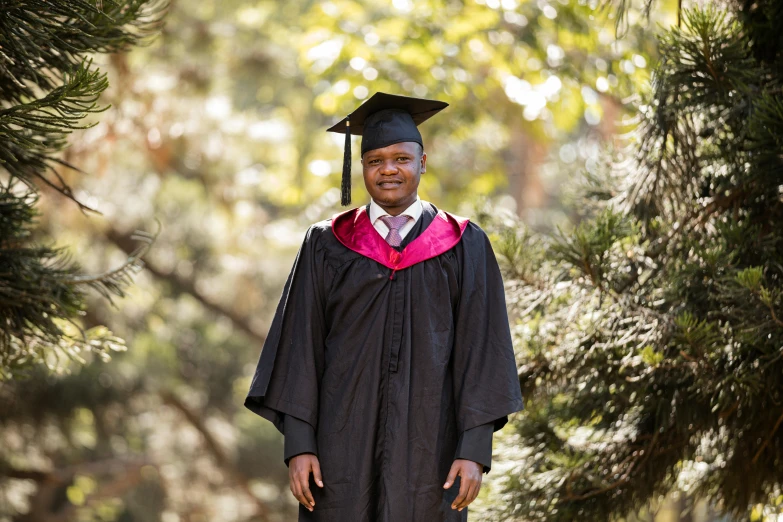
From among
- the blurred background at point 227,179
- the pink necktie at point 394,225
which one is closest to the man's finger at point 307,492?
the pink necktie at point 394,225

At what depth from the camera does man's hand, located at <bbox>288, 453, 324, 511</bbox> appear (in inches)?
113

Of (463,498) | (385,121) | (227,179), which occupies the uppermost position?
(227,179)

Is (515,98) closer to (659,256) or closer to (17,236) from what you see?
(659,256)

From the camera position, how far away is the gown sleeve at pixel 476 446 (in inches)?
110

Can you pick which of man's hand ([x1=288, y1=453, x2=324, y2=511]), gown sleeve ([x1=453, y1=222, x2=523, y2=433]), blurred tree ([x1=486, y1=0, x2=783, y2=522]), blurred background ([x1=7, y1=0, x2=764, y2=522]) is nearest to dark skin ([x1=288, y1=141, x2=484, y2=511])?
man's hand ([x1=288, y1=453, x2=324, y2=511])

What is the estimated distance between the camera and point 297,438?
291 cm

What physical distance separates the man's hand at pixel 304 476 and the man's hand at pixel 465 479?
1.44 feet

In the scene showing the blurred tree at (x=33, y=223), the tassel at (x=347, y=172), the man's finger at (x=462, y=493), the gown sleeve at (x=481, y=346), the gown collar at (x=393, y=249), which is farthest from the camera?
the blurred tree at (x=33, y=223)

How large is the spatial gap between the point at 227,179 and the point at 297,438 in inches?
325

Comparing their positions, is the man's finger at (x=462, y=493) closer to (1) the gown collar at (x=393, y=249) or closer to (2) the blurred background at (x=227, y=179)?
(1) the gown collar at (x=393, y=249)

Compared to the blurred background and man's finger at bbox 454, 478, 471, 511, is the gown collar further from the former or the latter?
the blurred background

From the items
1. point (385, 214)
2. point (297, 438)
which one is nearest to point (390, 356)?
point (297, 438)

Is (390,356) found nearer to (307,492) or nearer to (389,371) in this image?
(389,371)

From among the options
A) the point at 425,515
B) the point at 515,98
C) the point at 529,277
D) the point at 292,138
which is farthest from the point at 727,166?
the point at 292,138
